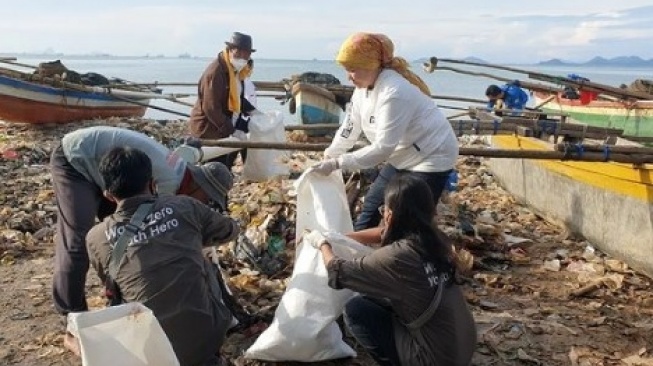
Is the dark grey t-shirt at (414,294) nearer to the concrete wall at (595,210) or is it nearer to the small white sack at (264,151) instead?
the concrete wall at (595,210)

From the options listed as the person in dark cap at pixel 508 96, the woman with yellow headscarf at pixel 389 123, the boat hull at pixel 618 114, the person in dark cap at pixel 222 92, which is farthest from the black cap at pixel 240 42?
the boat hull at pixel 618 114

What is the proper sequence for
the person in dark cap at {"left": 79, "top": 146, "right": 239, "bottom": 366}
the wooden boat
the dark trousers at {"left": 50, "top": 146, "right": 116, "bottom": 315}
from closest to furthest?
the person in dark cap at {"left": 79, "top": 146, "right": 239, "bottom": 366}, the dark trousers at {"left": 50, "top": 146, "right": 116, "bottom": 315}, the wooden boat

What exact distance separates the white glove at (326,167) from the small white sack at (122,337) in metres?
1.57

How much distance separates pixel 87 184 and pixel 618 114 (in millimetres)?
11313

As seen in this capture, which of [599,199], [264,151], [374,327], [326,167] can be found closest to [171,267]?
[374,327]

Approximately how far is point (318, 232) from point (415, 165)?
889mm

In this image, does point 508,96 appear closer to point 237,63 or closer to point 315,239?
point 237,63

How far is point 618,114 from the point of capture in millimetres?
12969

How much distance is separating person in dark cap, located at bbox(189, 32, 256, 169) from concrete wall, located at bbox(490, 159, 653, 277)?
3293 millimetres

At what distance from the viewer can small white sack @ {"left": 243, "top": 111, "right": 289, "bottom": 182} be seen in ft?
22.7

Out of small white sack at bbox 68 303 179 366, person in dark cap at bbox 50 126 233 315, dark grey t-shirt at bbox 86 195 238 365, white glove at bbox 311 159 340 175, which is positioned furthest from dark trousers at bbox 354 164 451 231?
small white sack at bbox 68 303 179 366

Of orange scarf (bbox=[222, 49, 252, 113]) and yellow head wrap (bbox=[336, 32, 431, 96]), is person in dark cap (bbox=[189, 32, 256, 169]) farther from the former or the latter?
yellow head wrap (bbox=[336, 32, 431, 96])

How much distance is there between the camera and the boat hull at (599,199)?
18.2ft

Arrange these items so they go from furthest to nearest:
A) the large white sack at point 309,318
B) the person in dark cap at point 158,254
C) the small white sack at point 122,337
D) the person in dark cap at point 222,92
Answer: the person in dark cap at point 222,92, the large white sack at point 309,318, the person in dark cap at point 158,254, the small white sack at point 122,337
